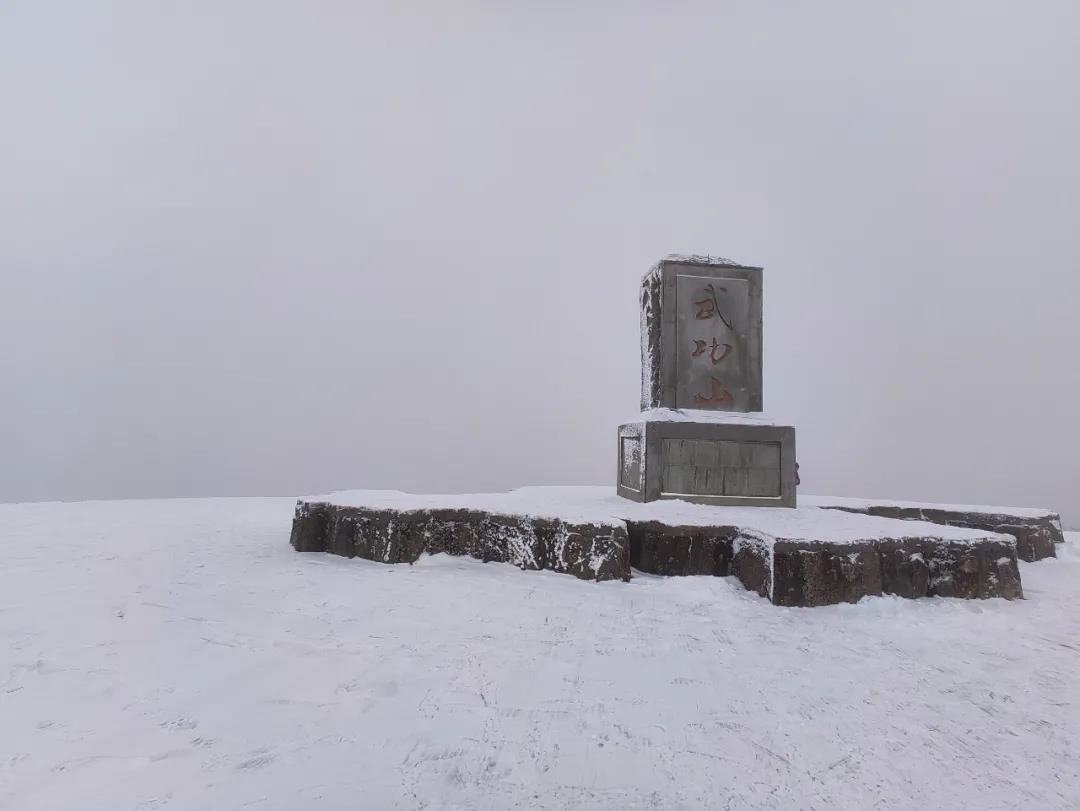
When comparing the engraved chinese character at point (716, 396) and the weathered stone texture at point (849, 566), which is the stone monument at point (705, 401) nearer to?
the engraved chinese character at point (716, 396)

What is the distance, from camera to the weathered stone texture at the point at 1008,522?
385 cm

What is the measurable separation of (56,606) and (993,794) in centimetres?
320

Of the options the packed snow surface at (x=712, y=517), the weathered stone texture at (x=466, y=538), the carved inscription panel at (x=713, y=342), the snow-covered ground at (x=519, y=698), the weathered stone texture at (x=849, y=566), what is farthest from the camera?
the carved inscription panel at (x=713, y=342)

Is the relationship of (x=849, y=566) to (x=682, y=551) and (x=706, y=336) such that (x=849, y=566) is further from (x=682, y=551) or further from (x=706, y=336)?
(x=706, y=336)

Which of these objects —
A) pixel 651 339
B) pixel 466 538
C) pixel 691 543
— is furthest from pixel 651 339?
pixel 466 538

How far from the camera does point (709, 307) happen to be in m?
4.32

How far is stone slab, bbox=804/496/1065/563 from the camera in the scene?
386 cm

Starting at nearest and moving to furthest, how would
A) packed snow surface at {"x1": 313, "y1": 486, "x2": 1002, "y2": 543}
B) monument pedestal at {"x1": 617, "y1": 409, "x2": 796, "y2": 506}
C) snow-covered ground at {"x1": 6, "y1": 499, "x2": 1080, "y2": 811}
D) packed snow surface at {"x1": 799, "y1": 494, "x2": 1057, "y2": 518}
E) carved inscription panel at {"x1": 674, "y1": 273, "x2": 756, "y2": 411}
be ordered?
snow-covered ground at {"x1": 6, "y1": 499, "x2": 1080, "y2": 811} < packed snow surface at {"x1": 313, "y1": 486, "x2": 1002, "y2": 543} < monument pedestal at {"x1": 617, "y1": 409, "x2": 796, "y2": 506} < packed snow surface at {"x1": 799, "y1": 494, "x2": 1057, "y2": 518} < carved inscription panel at {"x1": 674, "y1": 273, "x2": 756, "y2": 411}

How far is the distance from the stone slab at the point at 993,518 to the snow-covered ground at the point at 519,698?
2035 millimetres

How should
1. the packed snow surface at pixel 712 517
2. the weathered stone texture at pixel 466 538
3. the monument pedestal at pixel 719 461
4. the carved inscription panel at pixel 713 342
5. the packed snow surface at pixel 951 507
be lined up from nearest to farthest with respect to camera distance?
the packed snow surface at pixel 712 517 < the weathered stone texture at pixel 466 538 < the monument pedestal at pixel 719 461 < the packed snow surface at pixel 951 507 < the carved inscription panel at pixel 713 342

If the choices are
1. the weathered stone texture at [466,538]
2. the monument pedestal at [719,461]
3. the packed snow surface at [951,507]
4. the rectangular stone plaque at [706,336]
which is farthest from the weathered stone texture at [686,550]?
the packed snow surface at [951,507]

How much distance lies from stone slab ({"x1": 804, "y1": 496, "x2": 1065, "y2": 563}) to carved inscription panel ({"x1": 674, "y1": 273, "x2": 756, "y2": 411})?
54.9 inches

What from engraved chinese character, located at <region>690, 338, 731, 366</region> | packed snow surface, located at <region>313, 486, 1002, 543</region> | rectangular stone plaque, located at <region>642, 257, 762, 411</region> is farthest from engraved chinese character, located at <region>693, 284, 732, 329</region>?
packed snow surface, located at <region>313, 486, 1002, 543</region>

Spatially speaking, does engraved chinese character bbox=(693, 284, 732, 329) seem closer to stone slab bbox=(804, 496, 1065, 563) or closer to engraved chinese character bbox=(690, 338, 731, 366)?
engraved chinese character bbox=(690, 338, 731, 366)
